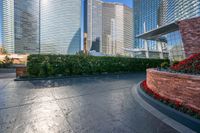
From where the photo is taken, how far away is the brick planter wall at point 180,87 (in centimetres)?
365

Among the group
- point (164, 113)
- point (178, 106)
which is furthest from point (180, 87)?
point (164, 113)

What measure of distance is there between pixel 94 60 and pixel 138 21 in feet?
189

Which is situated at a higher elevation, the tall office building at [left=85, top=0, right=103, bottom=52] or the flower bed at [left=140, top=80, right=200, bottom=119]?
the tall office building at [left=85, top=0, right=103, bottom=52]

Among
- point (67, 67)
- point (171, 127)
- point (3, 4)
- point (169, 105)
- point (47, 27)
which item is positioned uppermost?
point (3, 4)

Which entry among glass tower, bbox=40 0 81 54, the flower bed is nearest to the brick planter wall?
the flower bed

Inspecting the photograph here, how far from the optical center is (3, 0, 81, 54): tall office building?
59938 mm

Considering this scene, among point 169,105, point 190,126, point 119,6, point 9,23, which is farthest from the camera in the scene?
point 119,6

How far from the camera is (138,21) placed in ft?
212

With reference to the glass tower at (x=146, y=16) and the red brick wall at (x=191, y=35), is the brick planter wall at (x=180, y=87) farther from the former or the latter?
the glass tower at (x=146, y=16)

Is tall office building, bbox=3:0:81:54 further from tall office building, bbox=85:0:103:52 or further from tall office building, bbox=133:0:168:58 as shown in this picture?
tall office building, bbox=133:0:168:58

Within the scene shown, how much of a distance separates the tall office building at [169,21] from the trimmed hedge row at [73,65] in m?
6.82

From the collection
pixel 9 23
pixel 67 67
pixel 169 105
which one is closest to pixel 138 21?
pixel 9 23

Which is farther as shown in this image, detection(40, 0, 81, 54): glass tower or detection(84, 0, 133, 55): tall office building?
detection(84, 0, 133, 55): tall office building

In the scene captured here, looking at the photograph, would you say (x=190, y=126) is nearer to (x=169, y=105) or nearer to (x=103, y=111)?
(x=169, y=105)
